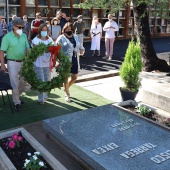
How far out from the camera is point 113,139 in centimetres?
469

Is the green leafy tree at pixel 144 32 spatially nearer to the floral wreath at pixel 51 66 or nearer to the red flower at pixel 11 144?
the floral wreath at pixel 51 66

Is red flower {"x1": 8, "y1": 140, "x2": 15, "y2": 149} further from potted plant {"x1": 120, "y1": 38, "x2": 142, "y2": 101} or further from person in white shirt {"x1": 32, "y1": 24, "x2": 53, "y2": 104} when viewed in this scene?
potted plant {"x1": 120, "y1": 38, "x2": 142, "y2": 101}

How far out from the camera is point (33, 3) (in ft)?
56.7

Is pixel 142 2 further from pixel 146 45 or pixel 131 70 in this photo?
pixel 131 70

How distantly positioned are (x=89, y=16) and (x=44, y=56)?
45.7 feet

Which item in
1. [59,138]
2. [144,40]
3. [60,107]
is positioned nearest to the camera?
[59,138]

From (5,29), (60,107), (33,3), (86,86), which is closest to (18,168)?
(60,107)

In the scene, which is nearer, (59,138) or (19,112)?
(59,138)

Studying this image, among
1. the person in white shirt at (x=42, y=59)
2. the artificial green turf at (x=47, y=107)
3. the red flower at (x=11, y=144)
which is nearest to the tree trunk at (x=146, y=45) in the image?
the artificial green turf at (x=47, y=107)

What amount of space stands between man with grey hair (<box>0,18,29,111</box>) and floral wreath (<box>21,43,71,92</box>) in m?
0.26

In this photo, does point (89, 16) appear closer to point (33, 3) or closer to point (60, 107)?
point (33, 3)

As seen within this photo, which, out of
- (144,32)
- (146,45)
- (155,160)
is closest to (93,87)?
(146,45)

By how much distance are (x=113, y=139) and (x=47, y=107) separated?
2611 mm

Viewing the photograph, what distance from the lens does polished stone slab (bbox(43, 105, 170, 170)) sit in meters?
4.04
